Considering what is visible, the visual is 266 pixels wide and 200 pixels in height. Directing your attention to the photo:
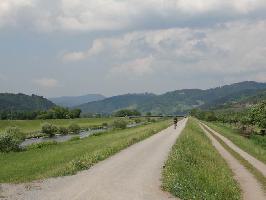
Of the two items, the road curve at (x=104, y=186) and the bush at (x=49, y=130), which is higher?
the bush at (x=49, y=130)

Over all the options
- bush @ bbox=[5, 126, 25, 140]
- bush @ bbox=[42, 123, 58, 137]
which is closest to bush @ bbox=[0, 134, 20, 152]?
bush @ bbox=[5, 126, 25, 140]

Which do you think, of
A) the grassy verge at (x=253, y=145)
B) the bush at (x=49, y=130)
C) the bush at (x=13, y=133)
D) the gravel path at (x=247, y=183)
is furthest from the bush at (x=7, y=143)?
the bush at (x=49, y=130)

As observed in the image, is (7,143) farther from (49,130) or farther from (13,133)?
(49,130)

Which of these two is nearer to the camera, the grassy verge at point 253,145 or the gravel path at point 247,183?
the gravel path at point 247,183

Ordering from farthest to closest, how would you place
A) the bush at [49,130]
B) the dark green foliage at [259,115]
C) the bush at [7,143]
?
1. the bush at [49,130]
2. the dark green foliage at [259,115]
3. the bush at [7,143]

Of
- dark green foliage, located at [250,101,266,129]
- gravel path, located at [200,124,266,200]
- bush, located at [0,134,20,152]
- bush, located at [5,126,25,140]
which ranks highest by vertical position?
dark green foliage, located at [250,101,266,129]

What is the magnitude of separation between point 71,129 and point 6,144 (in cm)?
7991

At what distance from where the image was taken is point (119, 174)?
111 ft

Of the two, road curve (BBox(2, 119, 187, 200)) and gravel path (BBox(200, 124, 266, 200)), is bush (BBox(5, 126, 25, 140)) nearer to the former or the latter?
gravel path (BBox(200, 124, 266, 200))

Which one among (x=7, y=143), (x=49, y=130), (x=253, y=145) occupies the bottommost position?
(x=253, y=145)

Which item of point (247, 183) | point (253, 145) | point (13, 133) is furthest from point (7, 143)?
point (247, 183)

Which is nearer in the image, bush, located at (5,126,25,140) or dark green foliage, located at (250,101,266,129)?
bush, located at (5,126,25,140)

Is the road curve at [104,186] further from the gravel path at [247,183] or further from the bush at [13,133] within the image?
the bush at [13,133]

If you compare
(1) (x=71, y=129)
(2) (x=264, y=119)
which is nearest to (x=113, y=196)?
(2) (x=264, y=119)
